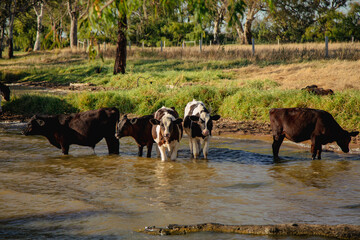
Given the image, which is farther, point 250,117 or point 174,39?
point 174,39

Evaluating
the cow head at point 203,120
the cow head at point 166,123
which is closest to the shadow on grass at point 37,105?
the cow head at point 166,123

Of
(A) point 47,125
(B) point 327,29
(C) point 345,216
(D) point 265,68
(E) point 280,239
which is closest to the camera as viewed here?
(E) point 280,239

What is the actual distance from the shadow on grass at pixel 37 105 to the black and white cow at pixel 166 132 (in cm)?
747

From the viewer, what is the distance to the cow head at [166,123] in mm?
10703

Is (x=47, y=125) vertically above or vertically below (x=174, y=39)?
below

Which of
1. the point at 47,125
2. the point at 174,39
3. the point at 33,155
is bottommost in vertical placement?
the point at 33,155

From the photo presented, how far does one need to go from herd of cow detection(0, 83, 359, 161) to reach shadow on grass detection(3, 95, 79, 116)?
19.7 ft

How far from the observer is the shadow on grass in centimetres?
1801

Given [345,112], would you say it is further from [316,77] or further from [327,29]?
[327,29]

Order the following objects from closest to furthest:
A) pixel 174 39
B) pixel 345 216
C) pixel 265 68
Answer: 1. pixel 345 216
2. pixel 265 68
3. pixel 174 39

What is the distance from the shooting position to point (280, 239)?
5.96 meters

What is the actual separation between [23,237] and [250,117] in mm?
10617

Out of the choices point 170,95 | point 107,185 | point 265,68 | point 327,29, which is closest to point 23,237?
point 107,185

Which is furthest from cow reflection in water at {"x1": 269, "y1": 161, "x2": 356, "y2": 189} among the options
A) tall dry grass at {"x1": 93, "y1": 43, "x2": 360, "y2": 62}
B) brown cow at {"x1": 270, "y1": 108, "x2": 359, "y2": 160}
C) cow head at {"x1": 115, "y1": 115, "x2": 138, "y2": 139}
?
tall dry grass at {"x1": 93, "y1": 43, "x2": 360, "y2": 62}
